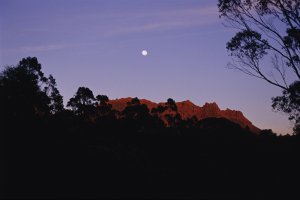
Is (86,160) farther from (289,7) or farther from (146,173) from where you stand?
(289,7)

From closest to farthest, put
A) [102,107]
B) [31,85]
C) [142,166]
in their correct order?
1. [142,166]
2. [31,85]
3. [102,107]

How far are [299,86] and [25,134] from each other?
17.0 m

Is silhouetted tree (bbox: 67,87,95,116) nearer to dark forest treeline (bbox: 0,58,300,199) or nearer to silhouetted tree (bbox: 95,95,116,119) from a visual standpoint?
silhouetted tree (bbox: 95,95,116,119)

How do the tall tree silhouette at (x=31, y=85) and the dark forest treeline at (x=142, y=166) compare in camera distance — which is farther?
the tall tree silhouette at (x=31, y=85)

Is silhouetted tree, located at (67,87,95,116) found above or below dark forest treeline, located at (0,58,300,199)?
above

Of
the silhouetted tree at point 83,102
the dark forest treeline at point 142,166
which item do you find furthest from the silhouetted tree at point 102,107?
the dark forest treeline at point 142,166

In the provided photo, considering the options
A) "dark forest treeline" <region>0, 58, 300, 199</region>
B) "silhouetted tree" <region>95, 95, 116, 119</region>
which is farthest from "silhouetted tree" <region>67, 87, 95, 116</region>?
"dark forest treeline" <region>0, 58, 300, 199</region>

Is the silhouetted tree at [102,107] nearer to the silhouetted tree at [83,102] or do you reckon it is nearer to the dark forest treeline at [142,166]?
the silhouetted tree at [83,102]

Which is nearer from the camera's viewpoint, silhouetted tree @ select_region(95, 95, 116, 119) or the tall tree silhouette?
the tall tree silhouette

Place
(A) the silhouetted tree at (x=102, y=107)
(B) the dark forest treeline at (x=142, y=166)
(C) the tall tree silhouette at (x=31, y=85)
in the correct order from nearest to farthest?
(B) the dark forest treeline at (x=142, y=166) < (C) the tall tree silhouette at (x=31, y=85) < (A) the silhouetted tree at (x=102, y=107)

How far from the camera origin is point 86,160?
551 inches

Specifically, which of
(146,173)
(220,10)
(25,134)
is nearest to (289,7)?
(220,10)

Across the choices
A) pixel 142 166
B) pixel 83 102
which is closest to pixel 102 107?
pixel 83 102

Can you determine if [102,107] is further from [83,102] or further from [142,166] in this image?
[142,166]
